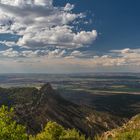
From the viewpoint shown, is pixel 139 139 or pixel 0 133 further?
pixel 139 139

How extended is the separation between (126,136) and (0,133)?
77.9 metres

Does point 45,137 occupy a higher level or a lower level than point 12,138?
lower

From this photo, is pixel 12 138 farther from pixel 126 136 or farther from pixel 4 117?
pixel 126 136

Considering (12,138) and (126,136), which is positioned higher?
(12,138)

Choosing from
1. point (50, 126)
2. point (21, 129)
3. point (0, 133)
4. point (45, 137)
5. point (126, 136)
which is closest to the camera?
point (0, 133)

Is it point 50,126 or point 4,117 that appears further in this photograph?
point 50,126

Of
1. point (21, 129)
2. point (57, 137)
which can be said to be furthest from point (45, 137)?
point (21, 129)

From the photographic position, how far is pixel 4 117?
4841cm

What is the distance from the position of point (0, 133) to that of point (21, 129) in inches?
183

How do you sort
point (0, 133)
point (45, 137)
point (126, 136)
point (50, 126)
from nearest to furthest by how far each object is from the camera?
point (0, 133)
point (45, 137)
point (50, 126)
point (126, 136)

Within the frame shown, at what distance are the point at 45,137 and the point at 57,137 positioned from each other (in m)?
6.28

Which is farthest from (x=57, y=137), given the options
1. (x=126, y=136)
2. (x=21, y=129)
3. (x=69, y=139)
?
(x=21, y=129)

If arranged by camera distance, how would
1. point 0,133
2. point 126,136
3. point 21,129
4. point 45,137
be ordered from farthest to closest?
point 126,136 < point 45,137 < point 21,129 < point 0,133

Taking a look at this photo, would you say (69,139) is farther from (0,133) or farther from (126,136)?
(0,133)
